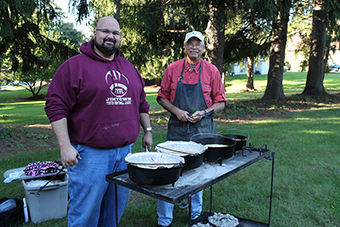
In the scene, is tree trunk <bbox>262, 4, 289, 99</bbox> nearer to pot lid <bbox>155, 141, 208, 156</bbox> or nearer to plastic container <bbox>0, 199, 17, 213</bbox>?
pot lid <bbox>155, 141, 208, 156</bbox>

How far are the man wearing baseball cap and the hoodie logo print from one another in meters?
0.88

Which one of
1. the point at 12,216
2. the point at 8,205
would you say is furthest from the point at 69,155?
the point at 8,205

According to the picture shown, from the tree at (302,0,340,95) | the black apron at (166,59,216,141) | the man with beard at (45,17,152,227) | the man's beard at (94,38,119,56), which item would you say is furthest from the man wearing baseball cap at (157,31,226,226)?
the tree at (302,0,340,95)

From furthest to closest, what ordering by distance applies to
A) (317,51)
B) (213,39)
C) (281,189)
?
(317,51), (213,39), (281,189)

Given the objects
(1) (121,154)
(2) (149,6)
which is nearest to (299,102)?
(2) (149,6)

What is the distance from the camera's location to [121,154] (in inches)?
88.4

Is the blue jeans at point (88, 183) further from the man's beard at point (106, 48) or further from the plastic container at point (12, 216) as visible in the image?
the plastic container at point (12, 216)

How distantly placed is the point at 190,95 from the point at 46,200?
2.04m

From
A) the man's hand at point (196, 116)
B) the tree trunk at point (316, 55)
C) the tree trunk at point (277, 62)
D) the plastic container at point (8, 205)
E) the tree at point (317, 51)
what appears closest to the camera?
the man's hand at point (196, 116)

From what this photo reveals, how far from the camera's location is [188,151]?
213 cm

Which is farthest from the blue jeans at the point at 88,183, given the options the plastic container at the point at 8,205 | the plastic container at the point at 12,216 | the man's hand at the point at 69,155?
the plastic container at the point at 8,205

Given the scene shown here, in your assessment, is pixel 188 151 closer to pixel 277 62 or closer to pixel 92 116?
pixel 92 116

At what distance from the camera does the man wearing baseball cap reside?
2.91 m

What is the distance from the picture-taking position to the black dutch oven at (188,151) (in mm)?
1950
